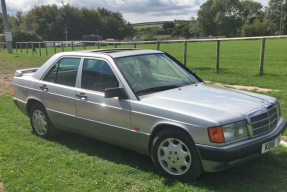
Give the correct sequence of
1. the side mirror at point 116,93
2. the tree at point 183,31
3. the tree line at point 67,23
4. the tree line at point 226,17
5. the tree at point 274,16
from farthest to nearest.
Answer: the tree at point 183,31 < the tree line at point 67,23 < the tree line at point 226,17 < the tree at point 274,16 < the side mirror at point 116,93

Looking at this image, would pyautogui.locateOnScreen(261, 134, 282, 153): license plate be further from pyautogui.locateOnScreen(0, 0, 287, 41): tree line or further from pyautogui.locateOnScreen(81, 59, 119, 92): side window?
pyautogui.locateOnScreen(0, 0, 287, 41): tree line

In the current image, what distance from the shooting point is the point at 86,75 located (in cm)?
469

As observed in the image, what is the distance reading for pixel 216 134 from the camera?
3242 mm

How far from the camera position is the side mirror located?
3.91 meters

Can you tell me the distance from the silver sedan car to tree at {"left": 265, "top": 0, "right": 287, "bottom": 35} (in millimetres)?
85122

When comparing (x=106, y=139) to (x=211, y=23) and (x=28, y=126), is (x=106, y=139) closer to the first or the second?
(x=28, y=126)

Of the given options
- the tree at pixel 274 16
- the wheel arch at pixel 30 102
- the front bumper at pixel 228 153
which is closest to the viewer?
the front bumper at pixel 228 153

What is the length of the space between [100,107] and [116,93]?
48cm

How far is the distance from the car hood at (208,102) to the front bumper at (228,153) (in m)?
0.30

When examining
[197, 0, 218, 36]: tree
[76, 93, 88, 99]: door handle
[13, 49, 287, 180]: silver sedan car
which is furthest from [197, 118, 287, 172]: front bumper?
[197, 0, 218, 36]: tree

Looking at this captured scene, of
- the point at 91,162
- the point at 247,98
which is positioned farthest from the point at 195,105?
the point at 91,162

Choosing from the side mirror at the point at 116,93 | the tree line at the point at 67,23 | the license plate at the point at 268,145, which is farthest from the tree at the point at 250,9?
the side mirror at the point at 116,93

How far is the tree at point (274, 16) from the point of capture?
265 ft

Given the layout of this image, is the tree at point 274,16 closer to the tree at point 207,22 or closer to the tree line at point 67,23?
the tree at point 207,22
